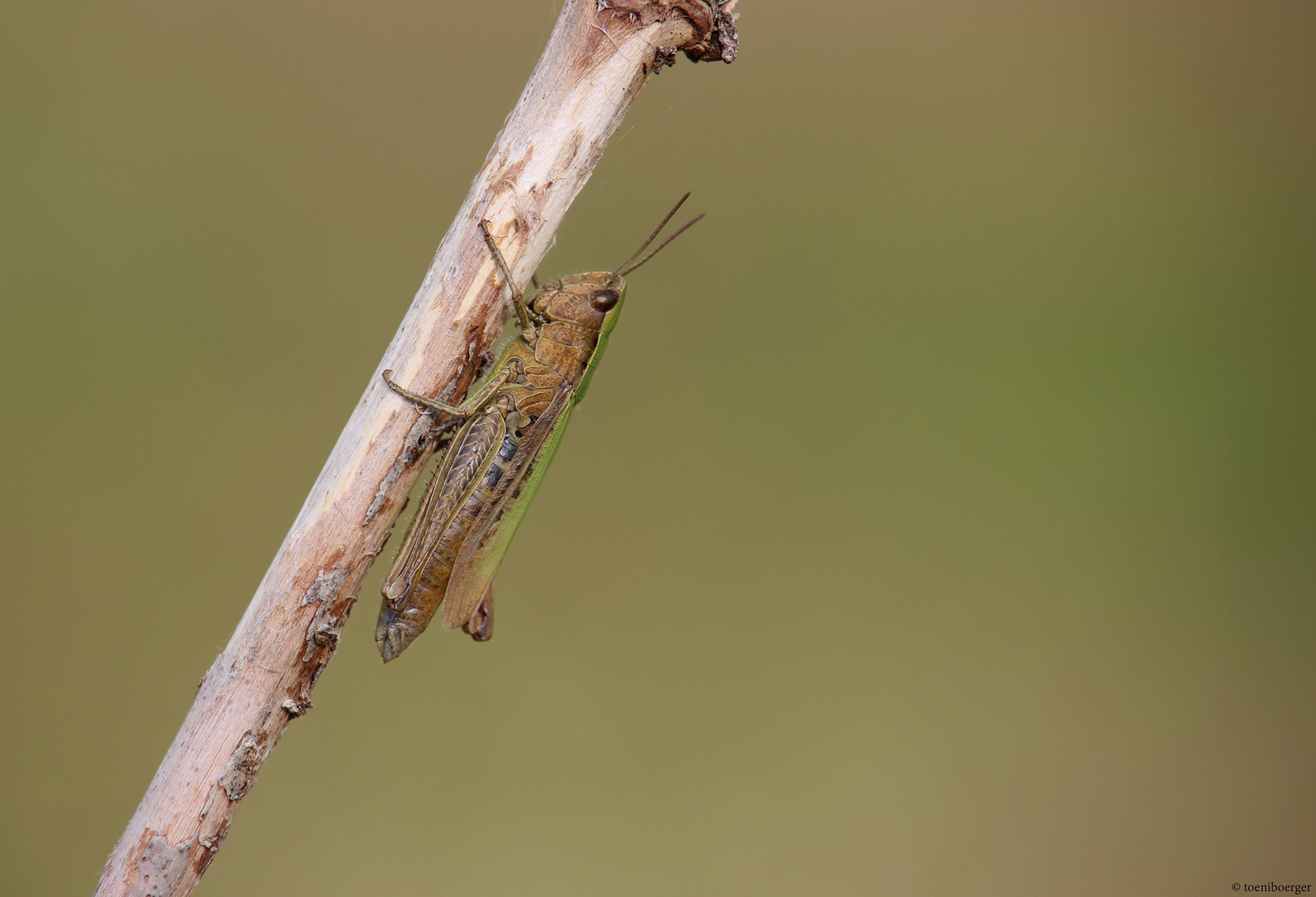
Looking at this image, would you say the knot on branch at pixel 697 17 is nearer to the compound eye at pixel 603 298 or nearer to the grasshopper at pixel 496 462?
the grasshopper at pixel 496 462

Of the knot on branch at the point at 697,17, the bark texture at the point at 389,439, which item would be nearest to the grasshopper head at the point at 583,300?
the bark texture at the point at 389,439

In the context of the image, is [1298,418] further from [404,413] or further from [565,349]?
[404,413]

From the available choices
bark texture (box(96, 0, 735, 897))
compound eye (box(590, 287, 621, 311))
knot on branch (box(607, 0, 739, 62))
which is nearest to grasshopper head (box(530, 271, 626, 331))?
compound eye (box(590, 287, 621, 311))

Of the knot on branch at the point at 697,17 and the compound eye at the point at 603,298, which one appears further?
the compound eye at the point at 603,298

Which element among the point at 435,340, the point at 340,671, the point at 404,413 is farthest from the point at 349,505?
the point at 340,671

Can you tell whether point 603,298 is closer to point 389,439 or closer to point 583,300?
point 583,300

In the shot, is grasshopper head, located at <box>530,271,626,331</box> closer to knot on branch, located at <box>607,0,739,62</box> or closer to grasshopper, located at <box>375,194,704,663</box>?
grasshopper, located at <box>375,194,704,663</box>
